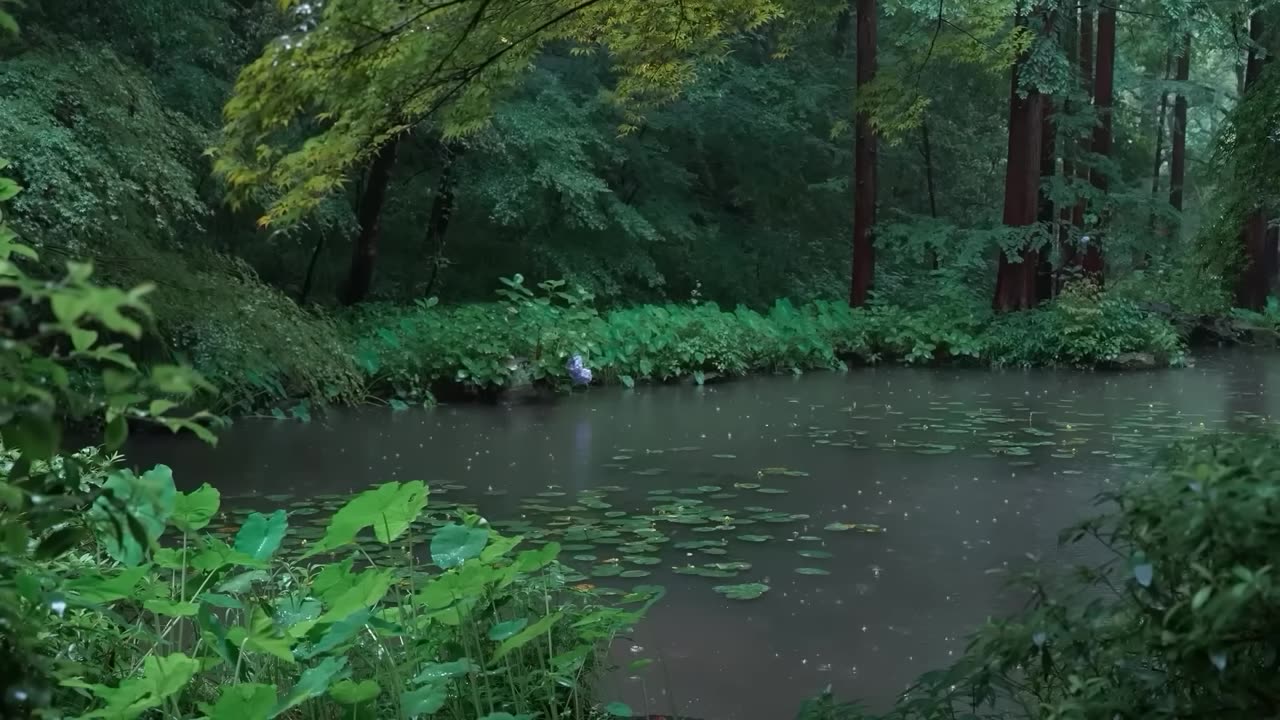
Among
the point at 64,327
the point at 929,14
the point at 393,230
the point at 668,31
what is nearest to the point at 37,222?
the point at 668,31

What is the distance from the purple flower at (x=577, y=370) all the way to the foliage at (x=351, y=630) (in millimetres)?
8589

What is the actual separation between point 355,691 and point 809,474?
5.16 m

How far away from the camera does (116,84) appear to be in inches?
290

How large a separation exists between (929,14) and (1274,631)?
14510mm

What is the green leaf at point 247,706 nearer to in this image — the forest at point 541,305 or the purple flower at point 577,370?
the forest at point 541,305

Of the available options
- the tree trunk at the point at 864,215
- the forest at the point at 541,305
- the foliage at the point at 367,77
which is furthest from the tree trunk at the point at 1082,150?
the foliage at the point at 367,77

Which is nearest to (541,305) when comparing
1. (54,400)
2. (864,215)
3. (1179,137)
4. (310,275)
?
(310,275)

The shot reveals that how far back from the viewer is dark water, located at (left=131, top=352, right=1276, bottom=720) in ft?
12.3

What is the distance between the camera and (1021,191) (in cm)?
1583

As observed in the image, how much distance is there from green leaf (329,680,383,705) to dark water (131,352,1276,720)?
3.72 ft

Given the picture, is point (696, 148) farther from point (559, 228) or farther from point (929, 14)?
point (929, 14)

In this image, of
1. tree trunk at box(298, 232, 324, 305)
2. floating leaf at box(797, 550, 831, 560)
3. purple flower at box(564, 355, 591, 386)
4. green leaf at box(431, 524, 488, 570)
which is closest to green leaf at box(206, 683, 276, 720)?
green leaf at box(431, 524, 488, 570)

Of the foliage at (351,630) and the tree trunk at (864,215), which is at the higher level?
the tree trunk at (864,215)

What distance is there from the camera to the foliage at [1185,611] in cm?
135
